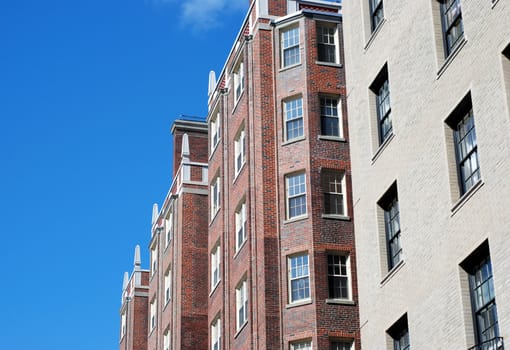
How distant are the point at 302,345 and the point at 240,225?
8.43 metres

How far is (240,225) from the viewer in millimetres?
53219

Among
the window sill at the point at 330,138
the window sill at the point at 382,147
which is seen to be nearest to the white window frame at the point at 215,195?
the window sill at the point at 330,138

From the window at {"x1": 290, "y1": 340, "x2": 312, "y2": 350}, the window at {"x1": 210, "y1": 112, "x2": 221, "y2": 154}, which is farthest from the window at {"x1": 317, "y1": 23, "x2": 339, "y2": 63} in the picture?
the window at {"x1": 290, "y1": 340, "x2": 312, "y2": 350}

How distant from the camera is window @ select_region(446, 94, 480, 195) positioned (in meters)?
28.7

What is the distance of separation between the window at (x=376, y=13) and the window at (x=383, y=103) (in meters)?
1.94

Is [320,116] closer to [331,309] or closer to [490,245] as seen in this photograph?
[331,309]

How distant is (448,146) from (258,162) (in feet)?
71.4

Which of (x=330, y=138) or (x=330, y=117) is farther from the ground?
(x=330, y=117)

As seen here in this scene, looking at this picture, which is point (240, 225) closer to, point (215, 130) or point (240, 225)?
point (240, 225)

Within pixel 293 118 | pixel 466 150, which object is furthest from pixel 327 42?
pixel 466 150

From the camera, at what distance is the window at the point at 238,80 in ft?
182

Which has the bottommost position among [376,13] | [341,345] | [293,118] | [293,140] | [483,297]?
[483,297]

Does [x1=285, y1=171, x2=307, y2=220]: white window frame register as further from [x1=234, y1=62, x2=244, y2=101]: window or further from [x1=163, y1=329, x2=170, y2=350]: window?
[x1=163, y1=329, x2=170, y2=350]: window

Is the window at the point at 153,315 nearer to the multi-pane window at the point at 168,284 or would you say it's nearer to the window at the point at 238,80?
the multi-pane window at the point at 168,284
